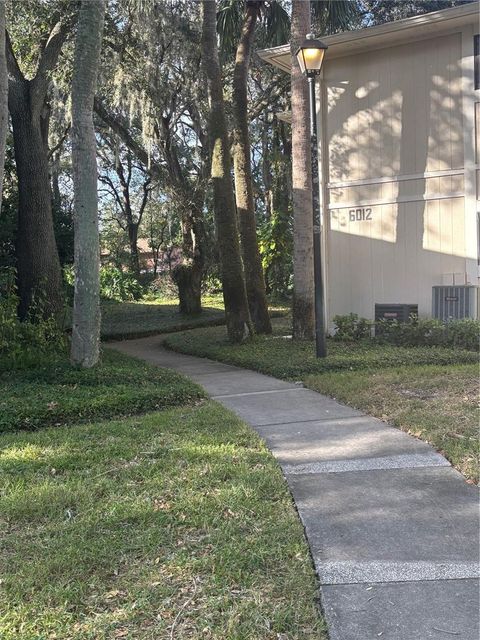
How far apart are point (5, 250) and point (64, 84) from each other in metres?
3.81

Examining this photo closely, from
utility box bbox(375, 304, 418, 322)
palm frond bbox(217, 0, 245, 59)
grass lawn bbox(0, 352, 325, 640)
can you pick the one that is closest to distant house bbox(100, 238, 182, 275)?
palm frond bbox(217, 0, 245, 59)

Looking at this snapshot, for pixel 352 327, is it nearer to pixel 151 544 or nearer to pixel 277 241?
pixel 151 544

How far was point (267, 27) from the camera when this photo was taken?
14.2m

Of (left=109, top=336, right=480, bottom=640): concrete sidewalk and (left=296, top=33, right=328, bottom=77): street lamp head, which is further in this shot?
(left=296, top=33, right=328, bottom=77): street lamp head

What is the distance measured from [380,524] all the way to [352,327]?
25.5 ft

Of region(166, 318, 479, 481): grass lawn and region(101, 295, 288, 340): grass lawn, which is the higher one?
region(101, 295, 288, 340): grass lawn

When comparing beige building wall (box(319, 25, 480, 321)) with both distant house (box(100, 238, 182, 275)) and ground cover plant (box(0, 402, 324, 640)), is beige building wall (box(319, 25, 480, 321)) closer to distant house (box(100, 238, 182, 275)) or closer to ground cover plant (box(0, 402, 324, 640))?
ground cover plant (box(0, 402, 324, 640))

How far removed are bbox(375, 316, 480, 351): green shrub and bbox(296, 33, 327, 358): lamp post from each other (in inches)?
77.9

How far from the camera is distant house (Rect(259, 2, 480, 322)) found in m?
10.2

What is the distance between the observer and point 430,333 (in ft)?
32.8

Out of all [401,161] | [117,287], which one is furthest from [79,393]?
[117,287]

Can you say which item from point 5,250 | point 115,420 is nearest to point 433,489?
point 115,420

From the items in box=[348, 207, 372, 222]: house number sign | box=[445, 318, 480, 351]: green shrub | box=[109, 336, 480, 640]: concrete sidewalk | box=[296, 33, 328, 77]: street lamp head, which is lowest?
box=[109, 336, 480, 640]: concrete sidewalk

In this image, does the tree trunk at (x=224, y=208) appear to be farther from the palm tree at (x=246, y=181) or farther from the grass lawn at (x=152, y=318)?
the grass lawn at (x=152, y=318)
